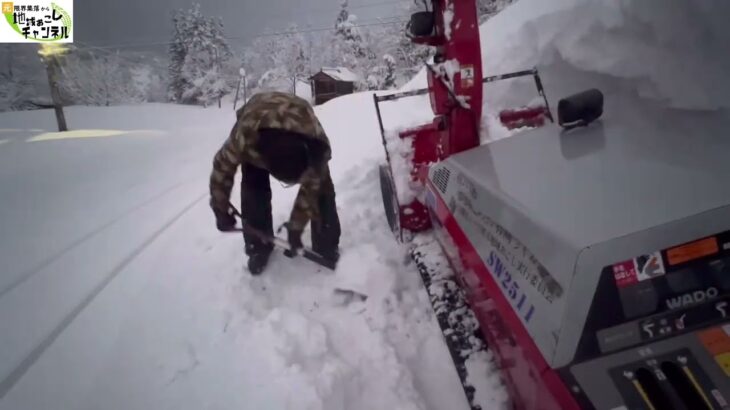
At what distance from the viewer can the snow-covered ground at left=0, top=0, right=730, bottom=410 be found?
2.15 m

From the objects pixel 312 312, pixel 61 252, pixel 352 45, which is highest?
pixel 352 45

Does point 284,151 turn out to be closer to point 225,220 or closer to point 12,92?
point 225,220

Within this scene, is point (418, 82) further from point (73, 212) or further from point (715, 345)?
point (715, 345)

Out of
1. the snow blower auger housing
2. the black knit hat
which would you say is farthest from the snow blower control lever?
the snow blower auger housing

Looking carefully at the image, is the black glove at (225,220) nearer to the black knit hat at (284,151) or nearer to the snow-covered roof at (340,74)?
the black knit hat at (284,151)

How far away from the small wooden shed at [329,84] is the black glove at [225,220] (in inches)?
1275

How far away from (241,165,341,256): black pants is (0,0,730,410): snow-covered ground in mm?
184

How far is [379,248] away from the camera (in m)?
3.28

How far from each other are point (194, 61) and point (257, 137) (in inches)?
1721

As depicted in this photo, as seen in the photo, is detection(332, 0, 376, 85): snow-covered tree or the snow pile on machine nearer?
the snow pile on machine

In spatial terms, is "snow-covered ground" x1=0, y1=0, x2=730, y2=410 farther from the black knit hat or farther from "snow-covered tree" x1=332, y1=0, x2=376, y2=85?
"snow-covered tree" x1=332, y1=0, x2=376, y2=85

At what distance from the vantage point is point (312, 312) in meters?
2.69

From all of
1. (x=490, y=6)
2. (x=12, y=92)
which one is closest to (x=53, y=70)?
(x=490, y=6)

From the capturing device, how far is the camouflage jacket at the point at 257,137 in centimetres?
250
